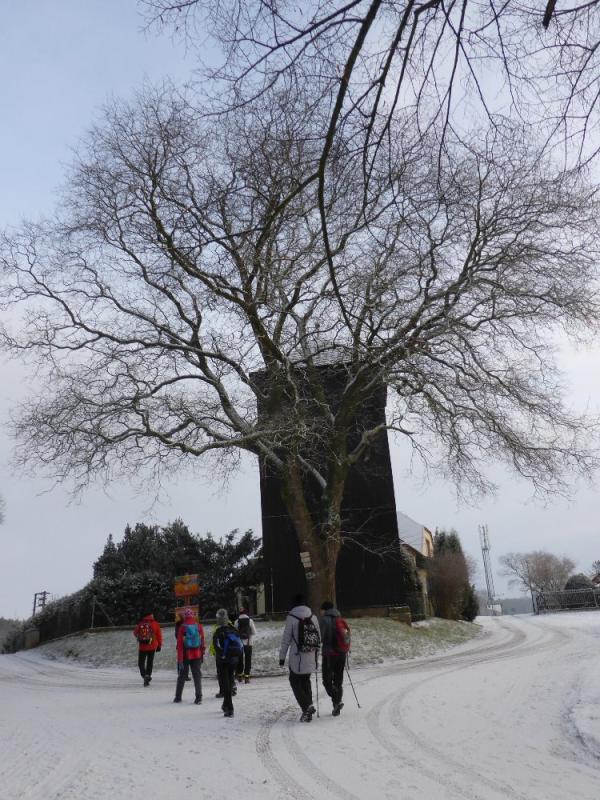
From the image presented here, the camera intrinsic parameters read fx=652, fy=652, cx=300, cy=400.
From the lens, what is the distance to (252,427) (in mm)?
17797

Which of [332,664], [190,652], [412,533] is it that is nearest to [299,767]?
[332,664]

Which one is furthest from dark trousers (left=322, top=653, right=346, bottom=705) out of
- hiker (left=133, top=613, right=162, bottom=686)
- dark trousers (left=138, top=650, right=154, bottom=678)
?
dark trousers (left=138, top=650, right=154, bottom=678)

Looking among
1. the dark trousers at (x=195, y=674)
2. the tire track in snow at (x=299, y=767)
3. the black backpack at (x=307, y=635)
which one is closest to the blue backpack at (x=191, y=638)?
the dark trousers at (x=195, y=674)

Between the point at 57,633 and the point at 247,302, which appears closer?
the point at 247,302

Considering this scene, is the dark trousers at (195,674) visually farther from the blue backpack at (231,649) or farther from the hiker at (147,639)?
the hiker at (147,639)

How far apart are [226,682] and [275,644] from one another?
921cm

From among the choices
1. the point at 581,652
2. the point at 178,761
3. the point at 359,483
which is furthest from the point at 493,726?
the point at 359,483

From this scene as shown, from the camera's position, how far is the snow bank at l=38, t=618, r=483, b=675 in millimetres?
16906

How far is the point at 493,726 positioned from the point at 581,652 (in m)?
8.61

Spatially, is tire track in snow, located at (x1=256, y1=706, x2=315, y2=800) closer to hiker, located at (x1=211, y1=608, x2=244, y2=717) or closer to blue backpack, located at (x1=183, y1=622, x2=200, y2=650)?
hiker, located at (x1=211, y1=608, x2=244, y2=717)

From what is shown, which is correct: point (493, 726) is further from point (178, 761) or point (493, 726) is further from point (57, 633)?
point (57, 633)

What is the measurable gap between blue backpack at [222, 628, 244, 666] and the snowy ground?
72cm

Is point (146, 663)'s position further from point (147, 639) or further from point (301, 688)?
point (301, 688)

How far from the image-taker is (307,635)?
28.2ft
